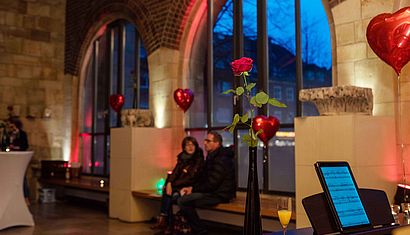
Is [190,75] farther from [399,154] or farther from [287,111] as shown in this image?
[399,154]

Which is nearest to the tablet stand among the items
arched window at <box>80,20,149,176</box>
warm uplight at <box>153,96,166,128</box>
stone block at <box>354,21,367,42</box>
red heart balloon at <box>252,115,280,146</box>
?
stone block at <box>354,21,367,42</box>

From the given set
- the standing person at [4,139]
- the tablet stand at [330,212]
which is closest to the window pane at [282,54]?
the standing person at [4,139]

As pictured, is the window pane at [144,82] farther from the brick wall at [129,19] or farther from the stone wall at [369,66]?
the stone wall at [369,66]

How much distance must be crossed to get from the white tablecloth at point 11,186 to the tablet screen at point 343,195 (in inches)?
184

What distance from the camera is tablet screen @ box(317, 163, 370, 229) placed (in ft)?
6.84

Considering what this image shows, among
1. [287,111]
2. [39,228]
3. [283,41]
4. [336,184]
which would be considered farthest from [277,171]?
[336,184]

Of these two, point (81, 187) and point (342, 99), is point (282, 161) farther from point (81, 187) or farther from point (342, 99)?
point (81, 187)

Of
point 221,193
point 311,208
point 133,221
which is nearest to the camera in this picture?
point 311,208

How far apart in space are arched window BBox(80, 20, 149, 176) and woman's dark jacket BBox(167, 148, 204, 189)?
104 inches

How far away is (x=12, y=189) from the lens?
6.01 m

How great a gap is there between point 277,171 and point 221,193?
0.95 metres

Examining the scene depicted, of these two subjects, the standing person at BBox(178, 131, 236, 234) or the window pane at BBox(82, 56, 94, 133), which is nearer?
the standing person at BBox(178, 131, 236, 234)

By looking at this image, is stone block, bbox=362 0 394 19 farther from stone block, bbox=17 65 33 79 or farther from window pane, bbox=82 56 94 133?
stone block, bbox=17 65 33 79

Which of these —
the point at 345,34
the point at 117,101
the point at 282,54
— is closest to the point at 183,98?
the point at 282,54
